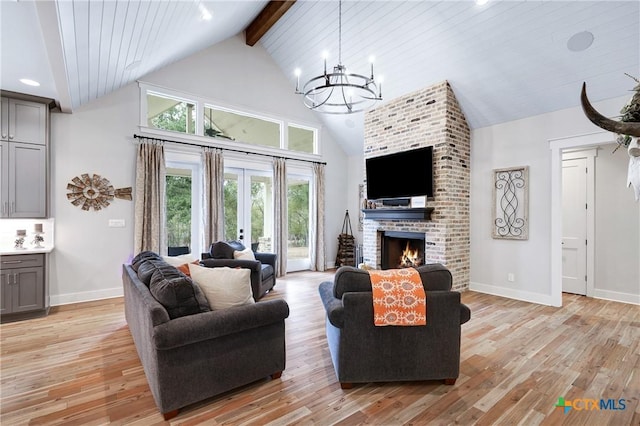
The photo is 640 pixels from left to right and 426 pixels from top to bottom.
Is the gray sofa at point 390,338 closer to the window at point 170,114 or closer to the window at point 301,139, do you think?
the window at point 170,114

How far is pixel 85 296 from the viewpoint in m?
4.63

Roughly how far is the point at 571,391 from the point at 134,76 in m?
6.21

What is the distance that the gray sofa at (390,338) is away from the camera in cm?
226

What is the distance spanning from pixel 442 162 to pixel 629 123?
4115mm

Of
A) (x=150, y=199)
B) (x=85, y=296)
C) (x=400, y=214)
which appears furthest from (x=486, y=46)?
(x=85, y=296)

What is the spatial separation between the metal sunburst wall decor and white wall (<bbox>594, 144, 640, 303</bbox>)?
7535 millimetres

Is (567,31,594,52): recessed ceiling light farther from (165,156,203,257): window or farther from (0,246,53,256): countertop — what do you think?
(0,246,53,256): countertop

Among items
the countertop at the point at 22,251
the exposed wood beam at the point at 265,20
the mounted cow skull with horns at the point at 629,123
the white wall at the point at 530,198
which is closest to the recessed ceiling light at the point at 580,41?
the white wall at the point at 530,198

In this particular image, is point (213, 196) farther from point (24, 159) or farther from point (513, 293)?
point (513, 293)

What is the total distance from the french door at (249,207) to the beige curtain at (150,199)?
119 cm

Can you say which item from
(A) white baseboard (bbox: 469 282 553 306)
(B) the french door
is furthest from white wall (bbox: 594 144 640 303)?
(B) the french door

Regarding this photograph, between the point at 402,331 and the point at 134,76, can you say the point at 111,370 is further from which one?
the point at 134,76

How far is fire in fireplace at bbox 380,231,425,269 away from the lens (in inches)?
226

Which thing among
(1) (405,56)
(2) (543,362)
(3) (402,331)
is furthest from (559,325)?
(1) (405,56)
